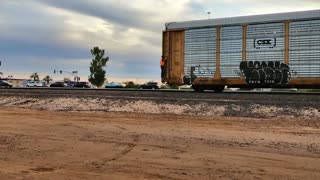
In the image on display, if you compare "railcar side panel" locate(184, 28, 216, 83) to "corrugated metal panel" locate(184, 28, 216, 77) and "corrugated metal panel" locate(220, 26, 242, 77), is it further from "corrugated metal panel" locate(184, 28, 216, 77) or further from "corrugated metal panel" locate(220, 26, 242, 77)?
"corrugated metal panel" locate(220, 26, 242, 77)

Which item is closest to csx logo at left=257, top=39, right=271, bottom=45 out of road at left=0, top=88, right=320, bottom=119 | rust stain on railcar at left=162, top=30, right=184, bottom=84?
road at left=0, top=88, right=320, bottom=119

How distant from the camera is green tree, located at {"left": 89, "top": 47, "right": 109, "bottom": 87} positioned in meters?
91.0

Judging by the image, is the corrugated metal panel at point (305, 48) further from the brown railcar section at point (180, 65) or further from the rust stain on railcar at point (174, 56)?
the rust stain on railcar at point (174, 56)

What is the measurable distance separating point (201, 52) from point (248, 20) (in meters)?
3.13

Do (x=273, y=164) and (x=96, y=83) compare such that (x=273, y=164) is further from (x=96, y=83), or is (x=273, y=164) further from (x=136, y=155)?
(x=96, y=83)


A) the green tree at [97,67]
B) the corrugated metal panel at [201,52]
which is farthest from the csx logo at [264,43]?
the green tree at [97,67]

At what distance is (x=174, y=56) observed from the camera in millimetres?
26312

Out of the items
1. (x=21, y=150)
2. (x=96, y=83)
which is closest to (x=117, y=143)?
(x=21, y=150)

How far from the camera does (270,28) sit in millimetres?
22875

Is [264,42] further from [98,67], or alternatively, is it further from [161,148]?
[98,67]

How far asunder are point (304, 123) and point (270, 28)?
30.7ft

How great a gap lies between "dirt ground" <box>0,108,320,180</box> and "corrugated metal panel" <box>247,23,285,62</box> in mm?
8089

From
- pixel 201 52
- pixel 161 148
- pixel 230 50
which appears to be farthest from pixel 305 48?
pixel 161 148

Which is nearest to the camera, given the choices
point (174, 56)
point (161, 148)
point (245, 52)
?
point (161, 148)
